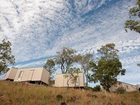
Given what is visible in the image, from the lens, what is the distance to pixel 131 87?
361ft

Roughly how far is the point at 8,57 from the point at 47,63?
23.4m


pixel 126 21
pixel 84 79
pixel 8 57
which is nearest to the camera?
pixel 126 21

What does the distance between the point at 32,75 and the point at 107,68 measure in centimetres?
2150

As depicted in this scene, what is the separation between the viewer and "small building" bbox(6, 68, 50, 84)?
86.1 meters

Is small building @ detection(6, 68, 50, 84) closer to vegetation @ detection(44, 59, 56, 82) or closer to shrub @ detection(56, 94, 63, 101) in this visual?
vegetation @ detection(44, 59, 56, 82)

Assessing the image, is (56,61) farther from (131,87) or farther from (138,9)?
(138,9)

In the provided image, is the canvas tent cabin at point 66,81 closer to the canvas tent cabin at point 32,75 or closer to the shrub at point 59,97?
the canvas tent cabin at point 32,75

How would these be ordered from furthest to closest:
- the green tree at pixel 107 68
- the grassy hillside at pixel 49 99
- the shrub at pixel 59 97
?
the green tree at pixel 107 68
the shrub at pixel 59 97
the grassy hillside at pixel 49 99

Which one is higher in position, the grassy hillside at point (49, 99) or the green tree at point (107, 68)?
the green tree at point (107, 68)

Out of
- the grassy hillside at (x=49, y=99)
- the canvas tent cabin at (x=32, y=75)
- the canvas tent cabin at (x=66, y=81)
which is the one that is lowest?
the grassy hillside at (x=49, y=99)

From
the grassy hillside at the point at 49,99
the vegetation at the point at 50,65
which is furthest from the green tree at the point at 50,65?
the grassy hillside at the point at 49,99

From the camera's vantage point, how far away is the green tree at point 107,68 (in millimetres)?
78188

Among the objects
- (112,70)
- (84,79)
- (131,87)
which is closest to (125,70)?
(112,70)

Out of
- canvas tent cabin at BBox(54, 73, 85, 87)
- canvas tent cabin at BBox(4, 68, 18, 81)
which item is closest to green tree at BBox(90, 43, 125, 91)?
canvas tent cabin at BBox(54, 73, 85, 87)
